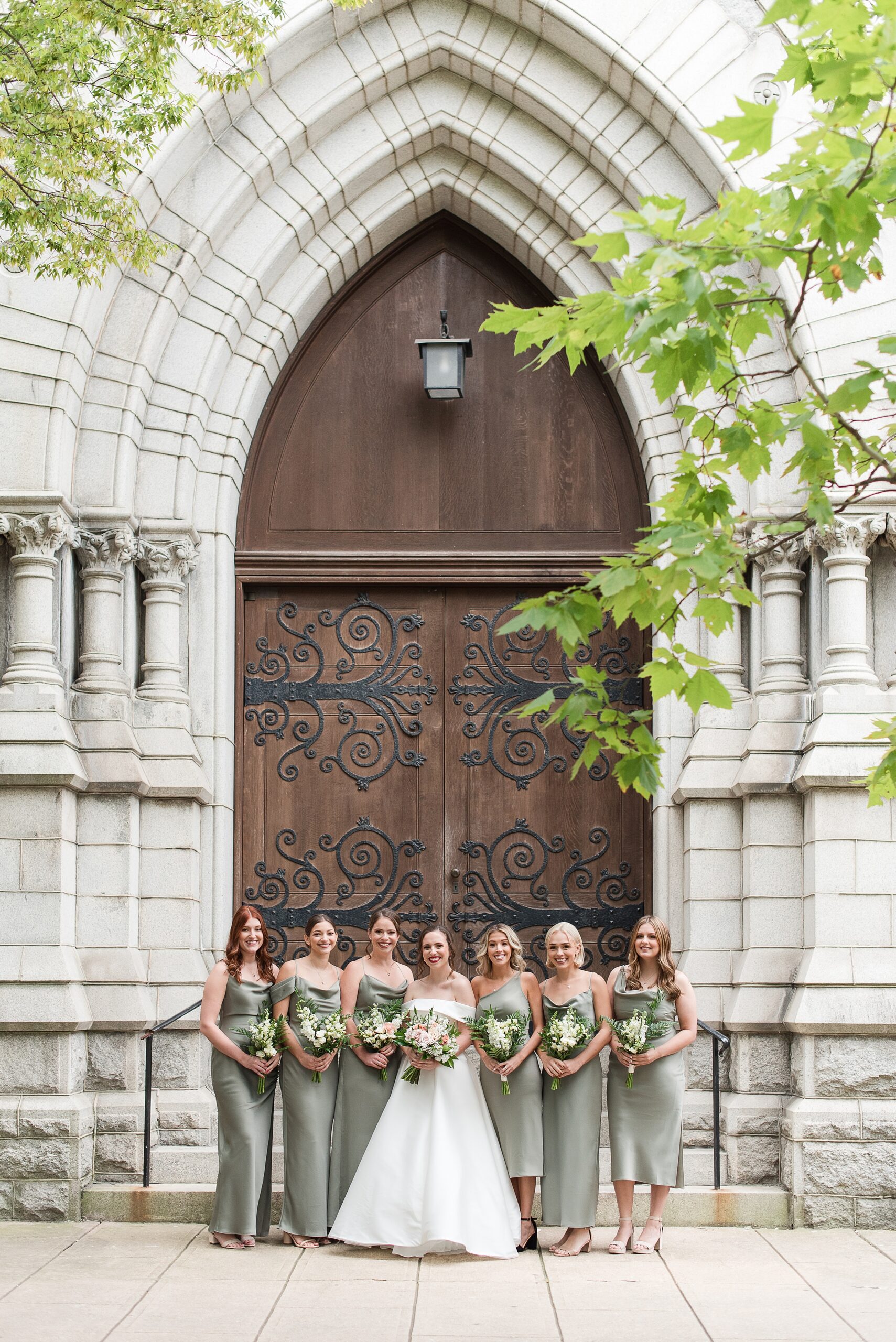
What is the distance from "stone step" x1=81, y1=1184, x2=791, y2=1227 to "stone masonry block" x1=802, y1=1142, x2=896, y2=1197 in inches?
7.8

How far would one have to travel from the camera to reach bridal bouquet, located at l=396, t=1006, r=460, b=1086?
7.37 metres

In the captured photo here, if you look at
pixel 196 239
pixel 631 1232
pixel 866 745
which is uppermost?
pixel 196 239

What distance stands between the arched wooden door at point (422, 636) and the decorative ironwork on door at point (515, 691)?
0.01 metres

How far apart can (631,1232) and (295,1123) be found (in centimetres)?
168

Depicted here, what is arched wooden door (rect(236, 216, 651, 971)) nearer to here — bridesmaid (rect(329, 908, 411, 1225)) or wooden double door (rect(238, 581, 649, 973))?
wooden double door (rect(238, 581, 649, 973))

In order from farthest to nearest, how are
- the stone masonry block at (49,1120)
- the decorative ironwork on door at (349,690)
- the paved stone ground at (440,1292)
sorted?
the decorative ironwork on door at (349,690) < the stone masonry block at (49,1120) < the paved stone ground at (440,1292)

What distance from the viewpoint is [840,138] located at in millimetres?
4402

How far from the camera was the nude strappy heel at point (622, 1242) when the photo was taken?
7.46 m

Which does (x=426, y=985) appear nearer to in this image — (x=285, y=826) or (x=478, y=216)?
(x=285, y=826)

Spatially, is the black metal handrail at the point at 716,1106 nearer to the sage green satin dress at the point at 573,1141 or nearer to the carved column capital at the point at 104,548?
the sage green satin dress at the point at 573,1141

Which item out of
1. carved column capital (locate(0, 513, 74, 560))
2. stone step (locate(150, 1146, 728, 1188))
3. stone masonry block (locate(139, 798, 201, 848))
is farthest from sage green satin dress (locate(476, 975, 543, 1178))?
carved column capital (locate(0, 513, 74, 560))

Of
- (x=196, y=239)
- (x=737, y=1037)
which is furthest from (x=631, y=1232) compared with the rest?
(x=196, y=239)

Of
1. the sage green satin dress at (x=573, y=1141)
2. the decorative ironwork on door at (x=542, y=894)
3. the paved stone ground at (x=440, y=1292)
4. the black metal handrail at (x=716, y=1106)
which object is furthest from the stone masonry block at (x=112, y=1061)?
the black metal handrail at (x=716, y=1106)

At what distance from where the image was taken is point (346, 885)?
31.6 feet
